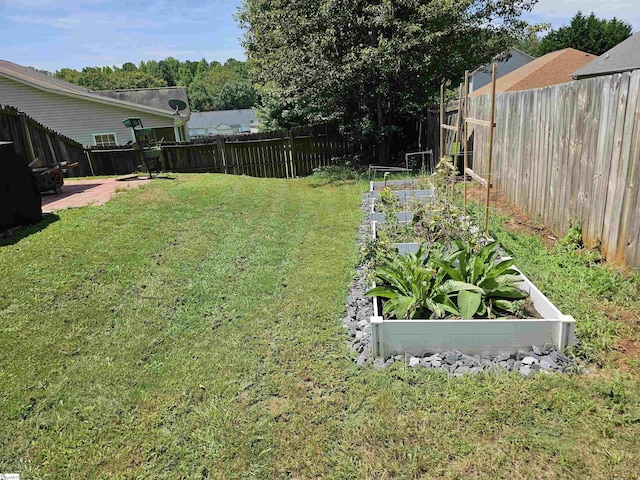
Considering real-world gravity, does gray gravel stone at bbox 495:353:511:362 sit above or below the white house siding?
below

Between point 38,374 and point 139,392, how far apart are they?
2.34 feet

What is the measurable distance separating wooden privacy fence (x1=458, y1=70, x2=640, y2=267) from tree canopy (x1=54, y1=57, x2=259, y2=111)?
2211 inches

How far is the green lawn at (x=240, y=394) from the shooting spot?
1973 millimetres

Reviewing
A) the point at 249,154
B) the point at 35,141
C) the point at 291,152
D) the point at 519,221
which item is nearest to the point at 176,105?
the point at 249,154

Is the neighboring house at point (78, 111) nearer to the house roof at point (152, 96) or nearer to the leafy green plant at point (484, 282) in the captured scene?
the house roof at point (152, 96)

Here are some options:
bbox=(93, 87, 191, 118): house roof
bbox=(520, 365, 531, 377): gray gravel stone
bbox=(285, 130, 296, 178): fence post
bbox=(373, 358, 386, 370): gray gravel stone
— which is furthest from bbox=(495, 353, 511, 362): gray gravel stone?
bbox=(93, 87, 191, 118): house roof

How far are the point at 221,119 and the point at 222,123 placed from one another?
113 cm

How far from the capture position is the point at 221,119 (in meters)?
55.1

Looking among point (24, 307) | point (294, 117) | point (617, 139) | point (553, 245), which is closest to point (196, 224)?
point (24, 307)

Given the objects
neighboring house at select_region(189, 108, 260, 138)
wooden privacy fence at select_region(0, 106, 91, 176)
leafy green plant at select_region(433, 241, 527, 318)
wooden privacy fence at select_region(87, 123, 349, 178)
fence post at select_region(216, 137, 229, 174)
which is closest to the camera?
leafy green plant at select_region(433, 241, 527, 318)

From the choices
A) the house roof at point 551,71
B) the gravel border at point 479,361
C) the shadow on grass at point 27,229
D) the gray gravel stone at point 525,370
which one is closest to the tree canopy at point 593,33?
the house roof at point 551,71

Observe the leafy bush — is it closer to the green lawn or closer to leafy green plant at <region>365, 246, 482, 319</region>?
the green lawn

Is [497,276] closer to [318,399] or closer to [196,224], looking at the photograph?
[318,399]

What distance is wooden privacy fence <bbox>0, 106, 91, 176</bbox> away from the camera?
8141 mm
